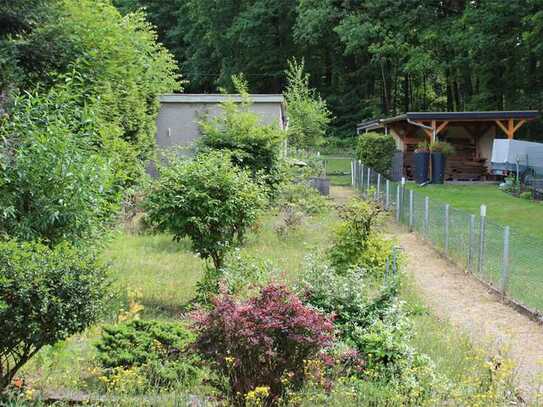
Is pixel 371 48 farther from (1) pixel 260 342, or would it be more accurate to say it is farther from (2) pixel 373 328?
(1) pixel 260 342

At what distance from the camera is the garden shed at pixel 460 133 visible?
26.7m

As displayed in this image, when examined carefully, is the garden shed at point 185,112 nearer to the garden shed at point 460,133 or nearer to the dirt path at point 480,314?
the garden shed at point 460,133

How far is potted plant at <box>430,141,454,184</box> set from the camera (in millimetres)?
26547

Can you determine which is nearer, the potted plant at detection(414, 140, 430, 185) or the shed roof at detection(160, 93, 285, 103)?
the shed roof at detection(160, 93, 285, 103)

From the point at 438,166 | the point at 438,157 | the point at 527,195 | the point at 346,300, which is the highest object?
the point at 438,157

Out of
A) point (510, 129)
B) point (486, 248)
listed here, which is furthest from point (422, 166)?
point (486, 248)

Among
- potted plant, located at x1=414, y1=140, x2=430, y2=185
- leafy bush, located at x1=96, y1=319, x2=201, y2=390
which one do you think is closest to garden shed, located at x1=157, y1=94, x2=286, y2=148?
potted plant, located at x1=414, y1=140, x2=430, y2=185

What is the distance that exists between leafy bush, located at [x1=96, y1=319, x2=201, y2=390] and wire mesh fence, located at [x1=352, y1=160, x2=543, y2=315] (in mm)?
5748

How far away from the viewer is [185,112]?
23.2 metres

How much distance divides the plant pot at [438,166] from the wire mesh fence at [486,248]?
33.6ft

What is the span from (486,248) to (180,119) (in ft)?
46.3

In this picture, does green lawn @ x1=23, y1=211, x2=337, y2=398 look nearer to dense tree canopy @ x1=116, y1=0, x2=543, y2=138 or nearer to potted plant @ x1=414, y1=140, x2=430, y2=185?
potted plant @ x1=414, y1=140, x2=430, y2=185

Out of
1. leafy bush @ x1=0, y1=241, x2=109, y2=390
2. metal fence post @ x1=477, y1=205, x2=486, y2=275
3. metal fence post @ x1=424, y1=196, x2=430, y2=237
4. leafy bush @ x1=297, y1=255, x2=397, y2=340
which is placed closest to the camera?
leafy bush @ x1=0, y1=241, x2=109, y2=390

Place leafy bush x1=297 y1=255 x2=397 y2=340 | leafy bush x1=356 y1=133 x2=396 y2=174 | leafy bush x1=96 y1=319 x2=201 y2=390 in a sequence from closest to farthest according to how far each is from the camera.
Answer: leafy bush x1=96 y1=319 x2=201 y2=390
leafy bush x1=297 y1=255 x2=397 y2=340
leafy bush x1=356 y1=133 x2=396 y2=174
